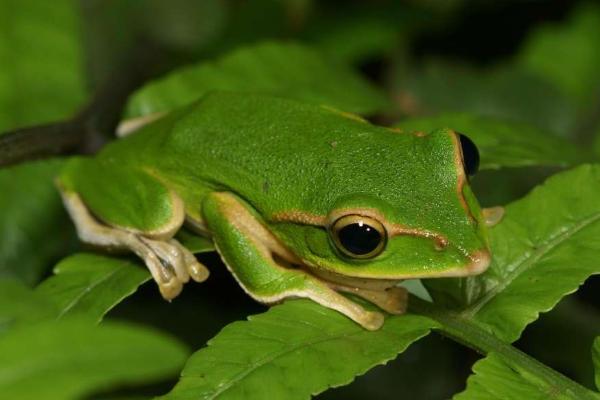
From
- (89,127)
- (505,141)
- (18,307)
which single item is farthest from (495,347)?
(89,127)

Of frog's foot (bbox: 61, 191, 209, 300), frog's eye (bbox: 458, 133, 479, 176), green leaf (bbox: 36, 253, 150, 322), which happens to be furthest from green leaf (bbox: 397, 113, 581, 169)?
green leaf (bbox: 36, 253, 150, 322)

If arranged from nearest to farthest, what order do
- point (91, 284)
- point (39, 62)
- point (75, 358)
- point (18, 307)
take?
point (75, 358)
point (18, 307)
point (91, 284)
point (39, 62)

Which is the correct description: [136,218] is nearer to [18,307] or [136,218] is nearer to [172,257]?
[172,257]

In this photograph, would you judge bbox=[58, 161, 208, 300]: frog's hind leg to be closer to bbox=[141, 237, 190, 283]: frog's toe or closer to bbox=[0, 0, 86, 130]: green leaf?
bbox=[141, 237, 190, 283]: frog's toe

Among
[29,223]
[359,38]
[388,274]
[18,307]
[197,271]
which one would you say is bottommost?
[29,223]

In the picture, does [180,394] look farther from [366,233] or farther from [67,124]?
[67,124]

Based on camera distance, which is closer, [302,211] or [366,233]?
[366,233]

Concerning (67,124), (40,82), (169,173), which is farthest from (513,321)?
(40,82)
